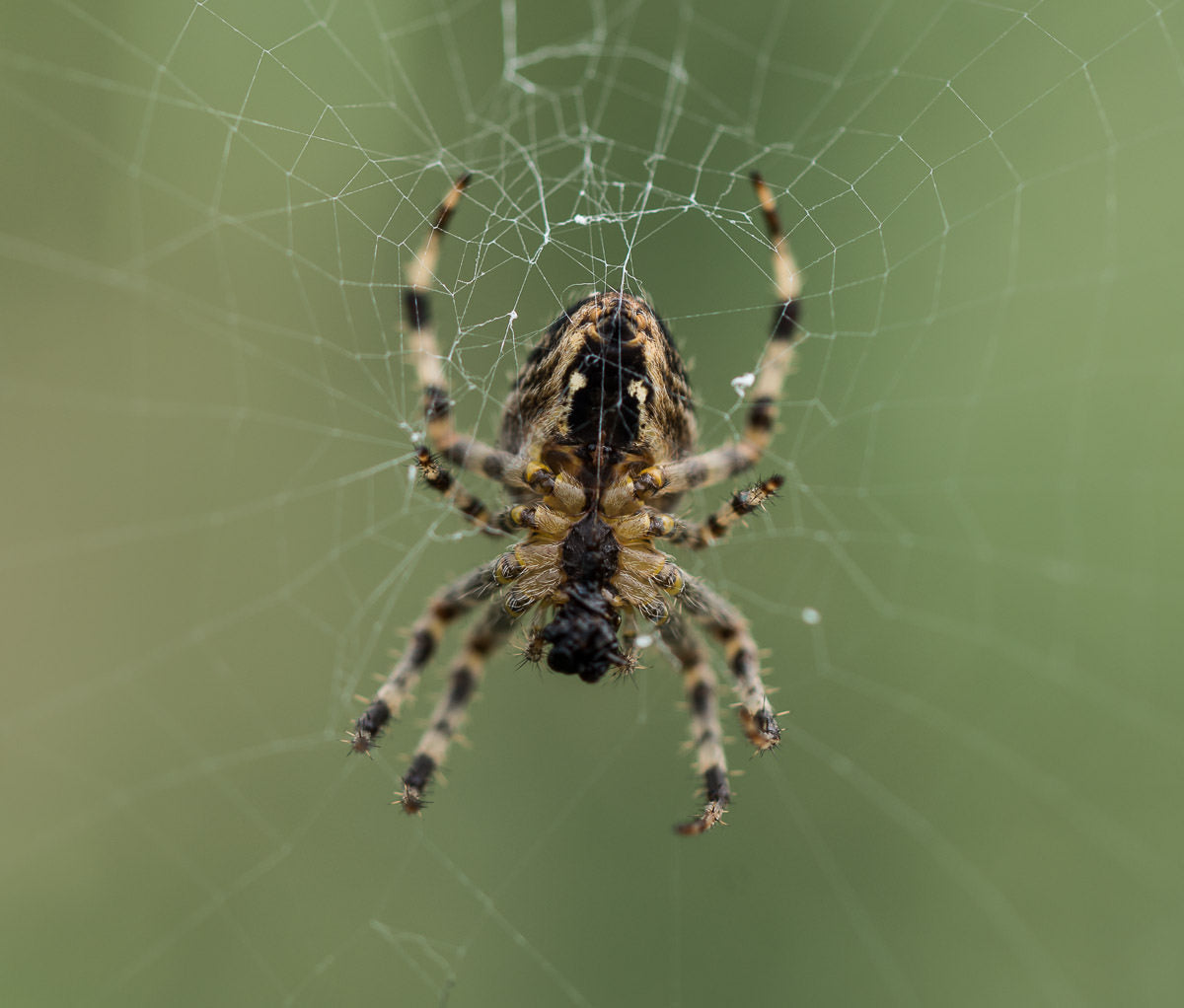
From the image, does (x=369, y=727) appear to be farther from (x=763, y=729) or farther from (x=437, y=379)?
(x=763, y=729)

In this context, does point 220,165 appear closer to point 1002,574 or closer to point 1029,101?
point 1029,101

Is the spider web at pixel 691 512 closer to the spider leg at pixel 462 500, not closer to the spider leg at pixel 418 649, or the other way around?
the spider leg at pixel 418 649

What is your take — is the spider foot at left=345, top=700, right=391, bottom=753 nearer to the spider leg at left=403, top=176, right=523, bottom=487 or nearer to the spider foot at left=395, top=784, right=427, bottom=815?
the spider foot at left=395, top=784, right=427, bottom=815

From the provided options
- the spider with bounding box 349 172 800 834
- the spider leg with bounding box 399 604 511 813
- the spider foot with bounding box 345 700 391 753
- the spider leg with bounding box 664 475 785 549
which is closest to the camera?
the spider with bounding box 349 172 800 834

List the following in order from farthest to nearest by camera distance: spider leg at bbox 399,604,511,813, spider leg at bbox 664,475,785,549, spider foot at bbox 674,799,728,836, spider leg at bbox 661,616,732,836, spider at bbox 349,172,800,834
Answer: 1. spider leg at bbox 399,604,511,813
2. spider leg at bbox 661,616,732,836
3. spider foot at bbox 674,799,728,836
4. spider leg at bbox 664,475,785,549
5. spider at bbox 349,172,800,834

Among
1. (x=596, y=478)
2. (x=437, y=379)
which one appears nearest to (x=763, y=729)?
(x=596, y=478)

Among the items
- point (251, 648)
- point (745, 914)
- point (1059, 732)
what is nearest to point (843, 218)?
point (1059, 732)

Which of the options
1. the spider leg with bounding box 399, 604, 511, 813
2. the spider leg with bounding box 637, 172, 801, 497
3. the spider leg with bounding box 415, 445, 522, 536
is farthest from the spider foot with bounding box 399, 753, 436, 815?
the spider leg with bounding box 637, 172, 801, 497


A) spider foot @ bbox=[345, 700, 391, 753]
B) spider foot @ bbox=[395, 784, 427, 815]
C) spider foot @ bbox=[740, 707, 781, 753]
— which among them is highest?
spider foot @ bbox=[740, 707, 781, 753]
